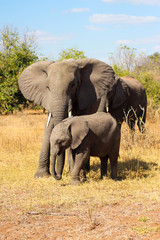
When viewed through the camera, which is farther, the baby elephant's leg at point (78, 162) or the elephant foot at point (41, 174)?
the elephant foot at point (41, 174)

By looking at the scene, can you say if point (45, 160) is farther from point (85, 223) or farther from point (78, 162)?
point (85, 223)

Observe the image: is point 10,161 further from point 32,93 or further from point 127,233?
point 127,233

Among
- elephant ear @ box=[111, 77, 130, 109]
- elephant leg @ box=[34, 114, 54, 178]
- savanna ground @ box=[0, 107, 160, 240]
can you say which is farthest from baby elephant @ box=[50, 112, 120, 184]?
elephant ear @ box=[111, 77, 130, 109]

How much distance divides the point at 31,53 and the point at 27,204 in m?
17.6

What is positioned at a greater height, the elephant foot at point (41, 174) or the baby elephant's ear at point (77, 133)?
the baby elephant's ear at point (77, 133)

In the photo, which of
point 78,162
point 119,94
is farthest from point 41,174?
point 119,94

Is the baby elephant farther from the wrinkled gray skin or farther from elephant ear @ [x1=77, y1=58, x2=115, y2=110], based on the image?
the wrinkled gray skin

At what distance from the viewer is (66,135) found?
5672mm

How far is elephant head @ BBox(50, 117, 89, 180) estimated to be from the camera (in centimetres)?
564

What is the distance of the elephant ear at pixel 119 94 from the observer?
9.56 m

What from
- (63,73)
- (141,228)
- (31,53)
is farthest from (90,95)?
(31,53)

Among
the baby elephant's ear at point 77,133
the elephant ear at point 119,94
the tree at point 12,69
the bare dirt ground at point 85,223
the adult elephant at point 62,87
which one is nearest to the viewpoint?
the bare dirt ground at point 85,223

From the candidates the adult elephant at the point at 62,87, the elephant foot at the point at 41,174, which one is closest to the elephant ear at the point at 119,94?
the adult elephant at the point at 62,87

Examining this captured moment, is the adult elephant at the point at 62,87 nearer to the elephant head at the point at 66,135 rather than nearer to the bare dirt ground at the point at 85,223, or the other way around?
the elephant head at the point at 66,135
